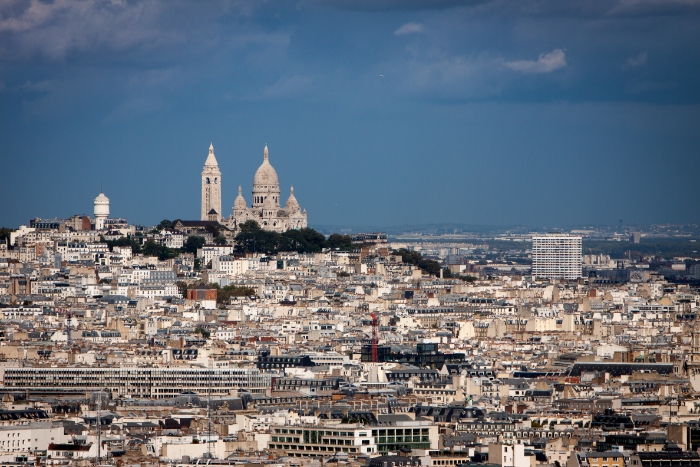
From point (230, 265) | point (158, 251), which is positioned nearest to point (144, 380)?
point (230, 265)

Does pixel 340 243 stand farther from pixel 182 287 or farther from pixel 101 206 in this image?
pixel 182 287

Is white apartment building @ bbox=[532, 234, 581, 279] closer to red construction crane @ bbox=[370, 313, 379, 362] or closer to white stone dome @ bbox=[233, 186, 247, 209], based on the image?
white stone dome @ bbox=[233, 186, 247, 209]

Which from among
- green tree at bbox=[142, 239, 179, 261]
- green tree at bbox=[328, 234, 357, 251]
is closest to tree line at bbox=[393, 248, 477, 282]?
green tree at bbox=[328, 234, 357, 251]

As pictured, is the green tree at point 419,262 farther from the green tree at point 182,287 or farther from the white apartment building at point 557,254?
the white apartment building at point 557,254

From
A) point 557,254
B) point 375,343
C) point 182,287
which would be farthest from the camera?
point 557,254

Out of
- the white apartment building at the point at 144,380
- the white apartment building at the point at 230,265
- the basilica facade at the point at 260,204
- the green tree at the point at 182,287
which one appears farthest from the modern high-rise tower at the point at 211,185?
the white apartment building at the point at 144,380

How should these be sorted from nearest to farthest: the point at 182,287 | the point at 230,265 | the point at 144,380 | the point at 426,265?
1. the point at 144,380
2. the point at 182,287
3. the point at 230,265
4. the point at 426,265

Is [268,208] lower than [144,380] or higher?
higher
